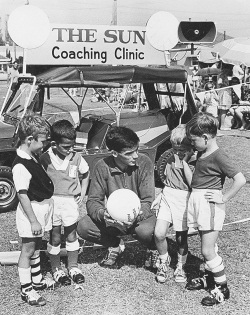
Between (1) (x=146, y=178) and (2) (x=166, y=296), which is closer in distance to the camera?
(2) (x=166, y=296)

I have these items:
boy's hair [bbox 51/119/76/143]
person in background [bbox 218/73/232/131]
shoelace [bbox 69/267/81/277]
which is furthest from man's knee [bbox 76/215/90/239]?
person in background [bbox 218/73/232/131]

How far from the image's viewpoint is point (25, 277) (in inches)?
142

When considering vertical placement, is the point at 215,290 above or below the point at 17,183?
below

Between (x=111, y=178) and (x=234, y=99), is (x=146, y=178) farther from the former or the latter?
(x=234, y=99)

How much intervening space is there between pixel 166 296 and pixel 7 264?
1.44 meters

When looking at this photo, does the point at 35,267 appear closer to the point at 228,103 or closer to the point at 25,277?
the point at 25,277

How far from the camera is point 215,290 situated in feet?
12.0

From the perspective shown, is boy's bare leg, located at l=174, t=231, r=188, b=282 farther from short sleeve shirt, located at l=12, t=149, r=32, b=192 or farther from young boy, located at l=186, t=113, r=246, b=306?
short sleeve shirt, located at l=12, t=149, r=32, b=192

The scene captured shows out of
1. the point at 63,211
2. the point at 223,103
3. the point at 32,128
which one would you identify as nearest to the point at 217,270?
the point at 63,211

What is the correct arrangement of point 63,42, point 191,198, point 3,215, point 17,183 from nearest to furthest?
point 17,183, point 191,198, point 3,215, point 63,42

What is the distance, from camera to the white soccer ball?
3865 mm

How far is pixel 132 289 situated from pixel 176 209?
71 cm

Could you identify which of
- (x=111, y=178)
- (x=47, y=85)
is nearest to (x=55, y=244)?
(x=111, y=178)

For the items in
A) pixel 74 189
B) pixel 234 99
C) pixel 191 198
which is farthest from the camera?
pixel 234 99
